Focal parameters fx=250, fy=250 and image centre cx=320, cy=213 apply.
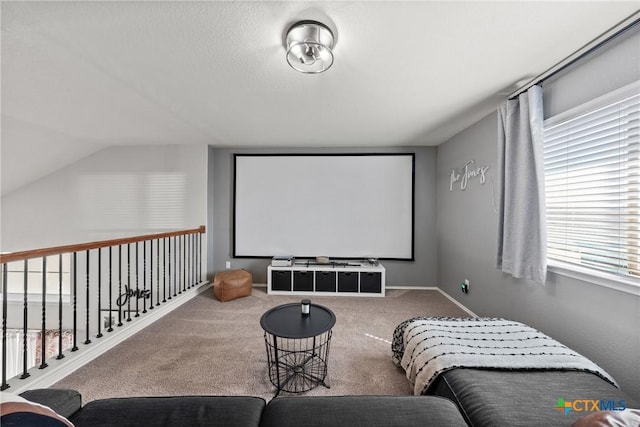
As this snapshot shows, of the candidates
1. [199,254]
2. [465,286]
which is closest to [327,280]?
[465,286]

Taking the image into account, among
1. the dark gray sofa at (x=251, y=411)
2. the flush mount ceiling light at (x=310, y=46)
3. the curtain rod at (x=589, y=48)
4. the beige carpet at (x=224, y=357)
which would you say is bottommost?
the beige carpet at (x=224, y=357)

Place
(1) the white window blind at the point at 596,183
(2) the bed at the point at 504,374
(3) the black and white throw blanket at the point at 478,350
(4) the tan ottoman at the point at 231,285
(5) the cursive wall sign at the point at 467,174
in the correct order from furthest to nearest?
(4) the tan ottoman at the point at 231,285
(5) the cursive wall sign at the point at 467,174
(1) the white window blind at the point at 596,183
(3) the black and white throw blanket at the point at 478,350
(2) the bed at the point at 504,374

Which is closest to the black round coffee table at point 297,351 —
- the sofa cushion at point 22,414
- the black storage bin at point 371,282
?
the sofa cushion at point 22,414

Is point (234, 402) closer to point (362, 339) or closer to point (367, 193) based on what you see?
point (362, 339)

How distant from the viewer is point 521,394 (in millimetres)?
1119

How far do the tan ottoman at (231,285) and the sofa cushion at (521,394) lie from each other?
2752mm

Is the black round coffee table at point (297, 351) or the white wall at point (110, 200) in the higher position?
the white wall at point (110, 200)

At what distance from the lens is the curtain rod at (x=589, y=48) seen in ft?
4.53

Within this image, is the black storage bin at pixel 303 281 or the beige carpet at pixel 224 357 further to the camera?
the black storage bin at pixel 303 281

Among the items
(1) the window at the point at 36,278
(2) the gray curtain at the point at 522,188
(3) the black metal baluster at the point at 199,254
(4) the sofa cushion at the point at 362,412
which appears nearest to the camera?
(4) the sofa cushion at the point at 362,412

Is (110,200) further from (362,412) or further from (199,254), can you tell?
(362,412)

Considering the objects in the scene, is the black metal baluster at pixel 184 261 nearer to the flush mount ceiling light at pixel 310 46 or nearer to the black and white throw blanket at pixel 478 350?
the flush mount ceiling light at pixel 310 46

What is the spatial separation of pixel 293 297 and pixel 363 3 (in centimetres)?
330

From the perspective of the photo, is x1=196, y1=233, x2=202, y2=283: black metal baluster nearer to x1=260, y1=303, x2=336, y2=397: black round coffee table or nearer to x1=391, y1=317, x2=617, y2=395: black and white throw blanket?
x1=260, y1=303, x2=336, y2=397: black round coffee table
